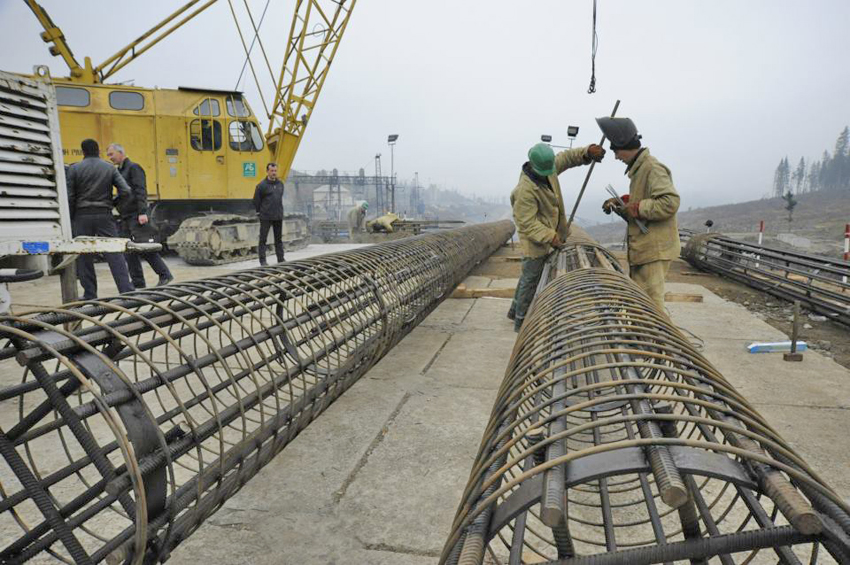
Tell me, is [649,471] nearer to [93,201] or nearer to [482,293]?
[482,293]

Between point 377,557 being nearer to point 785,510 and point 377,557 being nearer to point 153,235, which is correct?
point 785,510

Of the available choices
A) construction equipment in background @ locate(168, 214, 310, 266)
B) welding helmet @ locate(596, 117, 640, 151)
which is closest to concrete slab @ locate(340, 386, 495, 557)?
welding helmet @ locate(596, 117, 640, 151)

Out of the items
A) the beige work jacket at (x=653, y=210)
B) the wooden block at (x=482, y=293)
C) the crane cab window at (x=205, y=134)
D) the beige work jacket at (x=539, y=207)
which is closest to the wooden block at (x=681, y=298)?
the wooden block at (x=482, y=293)

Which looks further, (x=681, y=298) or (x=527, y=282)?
(x=681, y=298)

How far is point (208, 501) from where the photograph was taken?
5.90 feet

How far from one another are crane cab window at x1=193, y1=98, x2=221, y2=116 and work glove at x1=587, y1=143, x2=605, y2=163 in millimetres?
9368

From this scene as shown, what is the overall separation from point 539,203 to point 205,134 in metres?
8.94

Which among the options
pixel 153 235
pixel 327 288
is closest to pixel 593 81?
pixel 327 288

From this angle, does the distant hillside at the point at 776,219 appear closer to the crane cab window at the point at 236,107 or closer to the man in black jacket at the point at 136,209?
the crane cab window at the point at 236,107

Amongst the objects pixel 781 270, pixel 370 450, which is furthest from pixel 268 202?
pixel 781 270

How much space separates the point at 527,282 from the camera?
520cm

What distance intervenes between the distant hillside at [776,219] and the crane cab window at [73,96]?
33.0 metres

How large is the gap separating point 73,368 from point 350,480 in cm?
148

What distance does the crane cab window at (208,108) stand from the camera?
11.2 metres
